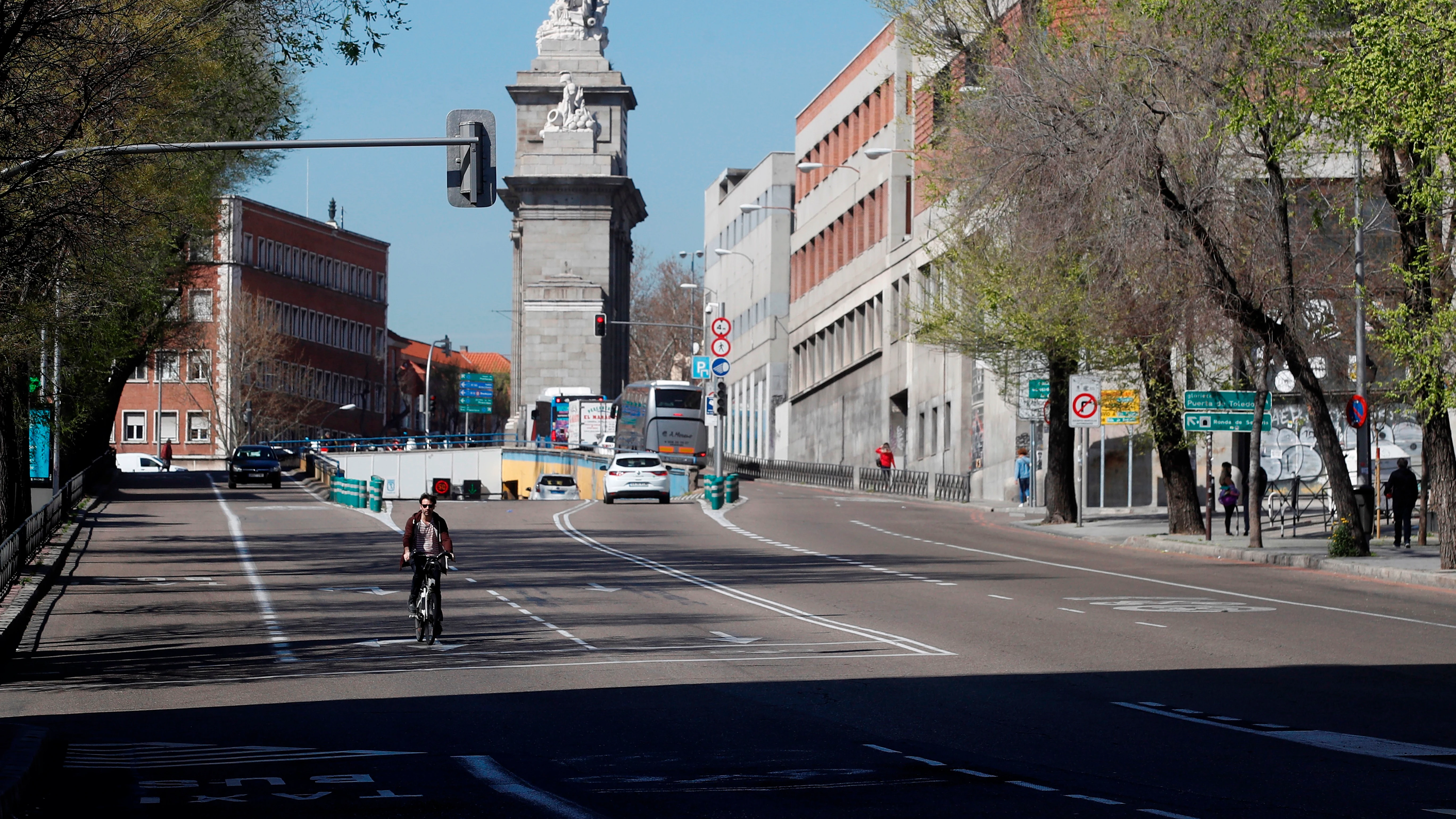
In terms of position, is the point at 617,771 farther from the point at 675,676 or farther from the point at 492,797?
the point at 675,676

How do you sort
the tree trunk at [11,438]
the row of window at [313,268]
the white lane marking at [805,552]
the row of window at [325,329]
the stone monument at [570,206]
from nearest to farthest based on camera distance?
the white lane marking at [805,552] → the tree trunk at [11,438] → the stone monument at [570,206] → the row of window at [313,268] → the row of window at [325,329]

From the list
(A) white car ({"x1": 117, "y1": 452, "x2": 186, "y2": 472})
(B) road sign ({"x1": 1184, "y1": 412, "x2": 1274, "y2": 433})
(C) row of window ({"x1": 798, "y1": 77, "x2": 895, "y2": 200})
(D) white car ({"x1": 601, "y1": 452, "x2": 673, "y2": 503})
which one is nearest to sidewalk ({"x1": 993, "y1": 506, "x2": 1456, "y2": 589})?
(B) road sign ({"x1": 1184, "y1": 412, "x2": 1274, "y2": 433})

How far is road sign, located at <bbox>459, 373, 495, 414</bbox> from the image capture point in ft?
445

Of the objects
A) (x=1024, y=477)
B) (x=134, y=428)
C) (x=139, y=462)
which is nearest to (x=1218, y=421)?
(x=1024, y=477)

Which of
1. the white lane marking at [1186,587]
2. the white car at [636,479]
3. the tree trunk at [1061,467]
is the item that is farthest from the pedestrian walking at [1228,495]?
the white car at [636,479]

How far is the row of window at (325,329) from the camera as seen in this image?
4678 inches

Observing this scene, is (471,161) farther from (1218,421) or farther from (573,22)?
(573,22)

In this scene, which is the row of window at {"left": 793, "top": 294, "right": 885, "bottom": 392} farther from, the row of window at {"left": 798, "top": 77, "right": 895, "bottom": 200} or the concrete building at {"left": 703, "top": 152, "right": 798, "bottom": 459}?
the row of window at {"left": 798, "top": 77, "right": 895, "bottom": 200}

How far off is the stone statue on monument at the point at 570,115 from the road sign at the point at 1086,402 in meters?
77.4

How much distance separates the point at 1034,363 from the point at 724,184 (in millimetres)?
72308

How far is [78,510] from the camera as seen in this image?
153 feet

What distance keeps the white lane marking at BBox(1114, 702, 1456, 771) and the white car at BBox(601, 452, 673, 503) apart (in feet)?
142

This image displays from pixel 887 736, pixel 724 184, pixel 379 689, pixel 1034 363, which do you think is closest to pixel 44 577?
pixel 379 689

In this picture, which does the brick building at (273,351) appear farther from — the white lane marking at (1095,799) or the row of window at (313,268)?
the white lane marking at (1095,799)
